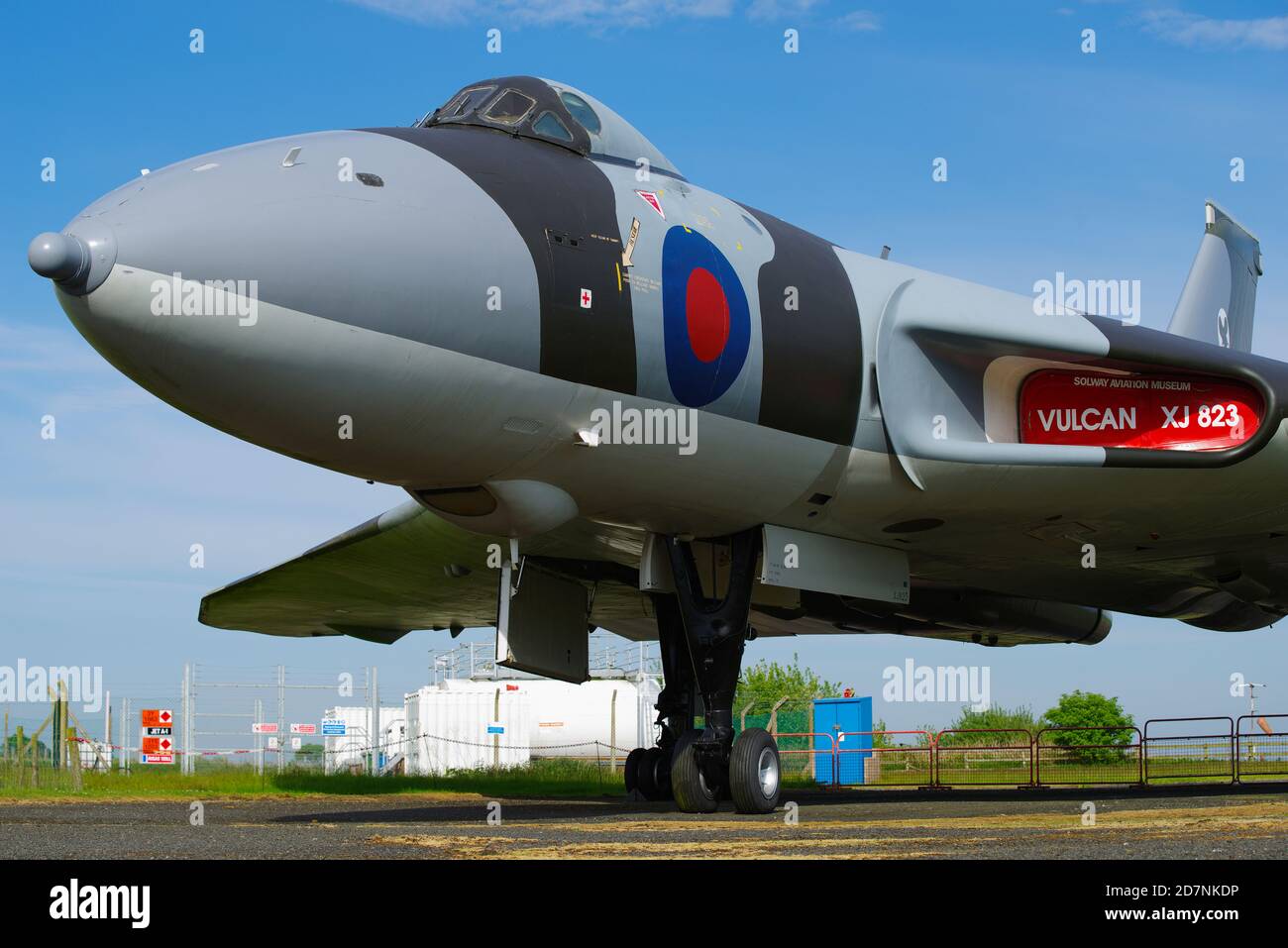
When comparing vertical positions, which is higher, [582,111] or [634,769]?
[582,111]

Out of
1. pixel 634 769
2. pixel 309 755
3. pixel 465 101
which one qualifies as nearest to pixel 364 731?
pixel 309 755

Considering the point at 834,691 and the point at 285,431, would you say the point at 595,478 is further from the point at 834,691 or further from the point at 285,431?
the point at 834,691

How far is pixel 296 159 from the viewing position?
8.06 m

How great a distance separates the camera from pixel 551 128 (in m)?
9.84

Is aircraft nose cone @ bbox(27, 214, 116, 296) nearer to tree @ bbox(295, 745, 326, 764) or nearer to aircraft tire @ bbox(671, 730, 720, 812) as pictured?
aircraft tire @ bbox(671, 730, 720, 812)

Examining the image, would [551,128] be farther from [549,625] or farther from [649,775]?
[649,775]

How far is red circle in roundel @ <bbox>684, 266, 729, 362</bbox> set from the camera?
9406 mm

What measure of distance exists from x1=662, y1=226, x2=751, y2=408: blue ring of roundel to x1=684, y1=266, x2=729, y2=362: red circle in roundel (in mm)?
28

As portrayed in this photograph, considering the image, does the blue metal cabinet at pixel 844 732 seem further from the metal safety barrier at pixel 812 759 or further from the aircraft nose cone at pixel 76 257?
the aircraft nose cone at pixel 76 257

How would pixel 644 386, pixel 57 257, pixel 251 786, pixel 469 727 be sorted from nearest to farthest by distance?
pixel 57 257 → pixel 644 386 → pixel 251 786 → pixel 469 727

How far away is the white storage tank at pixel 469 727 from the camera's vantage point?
3284 cm

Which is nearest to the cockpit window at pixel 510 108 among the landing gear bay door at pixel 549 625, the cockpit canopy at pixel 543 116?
the cockpit canopy at pixel 543 116

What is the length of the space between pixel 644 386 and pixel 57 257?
364cm
